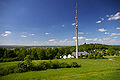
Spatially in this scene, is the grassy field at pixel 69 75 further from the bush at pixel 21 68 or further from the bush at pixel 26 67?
the bush at pixel 26 67

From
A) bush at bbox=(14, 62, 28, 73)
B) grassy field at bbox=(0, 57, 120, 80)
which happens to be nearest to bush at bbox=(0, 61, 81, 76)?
bush at bbox=(14, 62, 28, 73)

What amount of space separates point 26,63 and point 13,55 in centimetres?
3235

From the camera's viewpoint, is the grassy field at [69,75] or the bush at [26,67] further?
the bush at [26,67]

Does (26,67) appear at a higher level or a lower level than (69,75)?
higher

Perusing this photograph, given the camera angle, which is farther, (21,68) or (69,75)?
(21,68)

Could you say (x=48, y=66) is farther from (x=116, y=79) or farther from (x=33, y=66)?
(x=116, y=79)

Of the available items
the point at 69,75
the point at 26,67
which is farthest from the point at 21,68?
the point at 69,75

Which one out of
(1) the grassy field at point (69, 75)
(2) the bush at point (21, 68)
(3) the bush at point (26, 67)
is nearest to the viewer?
(1) the grassy field at point (69, 75)

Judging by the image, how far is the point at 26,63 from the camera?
47.2 ft

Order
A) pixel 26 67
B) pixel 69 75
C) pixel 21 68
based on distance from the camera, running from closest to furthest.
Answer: pixel 69 75, pixel 21 68, pixel 26 67

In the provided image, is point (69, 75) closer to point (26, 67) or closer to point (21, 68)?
point (26, 67)

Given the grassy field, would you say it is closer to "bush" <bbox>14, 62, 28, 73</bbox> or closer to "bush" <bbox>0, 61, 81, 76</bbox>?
"bush" <bbox>14, 62, 28, 73</bbox>

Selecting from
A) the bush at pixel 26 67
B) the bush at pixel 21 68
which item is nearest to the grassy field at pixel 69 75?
the bush at pixel 21 68

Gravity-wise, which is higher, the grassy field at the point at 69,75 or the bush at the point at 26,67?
the bush at the point at 26,67
